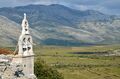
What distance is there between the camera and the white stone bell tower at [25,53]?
44312mm

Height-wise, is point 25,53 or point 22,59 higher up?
point 25,53

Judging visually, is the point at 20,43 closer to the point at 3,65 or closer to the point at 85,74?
the point at 3,65

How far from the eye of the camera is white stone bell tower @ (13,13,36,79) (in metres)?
44.3

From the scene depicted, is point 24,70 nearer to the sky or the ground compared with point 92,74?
nearer to the sky

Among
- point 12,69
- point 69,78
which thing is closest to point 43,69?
point 12,69

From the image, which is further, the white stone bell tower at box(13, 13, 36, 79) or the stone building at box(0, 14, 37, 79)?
the white stone bell tower at box(13, 13, 36, 79)

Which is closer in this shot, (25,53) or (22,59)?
(22,59)

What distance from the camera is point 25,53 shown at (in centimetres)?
4575

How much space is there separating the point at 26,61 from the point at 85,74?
14231 centimetres

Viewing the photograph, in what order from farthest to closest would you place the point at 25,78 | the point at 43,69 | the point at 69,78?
1. the point at 69,78
2. the point at 43,69
3. the point at 25,78

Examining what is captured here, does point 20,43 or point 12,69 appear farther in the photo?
point 20,43

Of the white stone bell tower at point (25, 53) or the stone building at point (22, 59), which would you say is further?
the white stone bell tower at point (25, 53)

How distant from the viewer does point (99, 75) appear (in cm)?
17825

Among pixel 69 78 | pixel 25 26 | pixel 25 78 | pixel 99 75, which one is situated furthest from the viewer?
pixel 99 75
